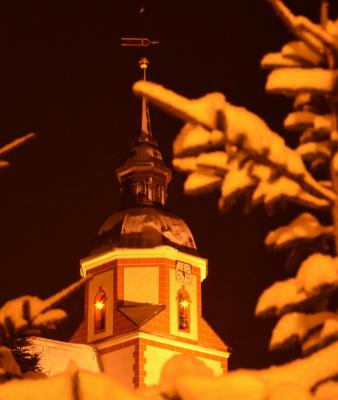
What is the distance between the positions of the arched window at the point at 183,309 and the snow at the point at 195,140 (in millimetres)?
29158

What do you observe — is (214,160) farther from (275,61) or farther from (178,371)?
(178,371)

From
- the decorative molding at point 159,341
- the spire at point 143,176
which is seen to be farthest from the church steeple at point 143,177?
the decorative molding at point 159,341

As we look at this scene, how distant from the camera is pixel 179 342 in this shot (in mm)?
32344

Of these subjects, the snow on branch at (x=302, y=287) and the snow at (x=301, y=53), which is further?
the snow at (x=301, y=53)

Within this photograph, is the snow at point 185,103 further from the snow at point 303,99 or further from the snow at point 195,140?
the snow at point 303,99

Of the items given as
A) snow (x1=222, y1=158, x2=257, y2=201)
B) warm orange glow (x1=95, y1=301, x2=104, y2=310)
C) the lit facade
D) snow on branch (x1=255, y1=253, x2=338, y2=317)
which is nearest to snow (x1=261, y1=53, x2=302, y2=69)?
snow (x1=222, y1=158, x2=257, y2=201)

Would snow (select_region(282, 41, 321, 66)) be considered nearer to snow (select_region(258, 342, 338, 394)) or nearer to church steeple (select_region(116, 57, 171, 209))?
snow (select_region(258, 342, 338, 394))

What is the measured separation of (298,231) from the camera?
4195 mm

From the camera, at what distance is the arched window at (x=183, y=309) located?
33.0m

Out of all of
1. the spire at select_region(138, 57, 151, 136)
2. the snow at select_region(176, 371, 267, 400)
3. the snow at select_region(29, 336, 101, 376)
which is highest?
the spire at select_region(138, 57, 151, 136)

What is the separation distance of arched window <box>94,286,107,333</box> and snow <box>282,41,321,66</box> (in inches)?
1161

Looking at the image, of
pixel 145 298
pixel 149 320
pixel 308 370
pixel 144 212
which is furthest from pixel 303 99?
pixel 144 212

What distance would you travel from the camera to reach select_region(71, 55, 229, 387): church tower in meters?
31.9

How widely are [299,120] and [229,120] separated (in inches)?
26.9
